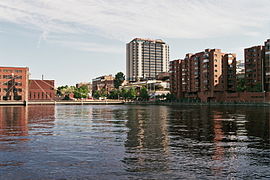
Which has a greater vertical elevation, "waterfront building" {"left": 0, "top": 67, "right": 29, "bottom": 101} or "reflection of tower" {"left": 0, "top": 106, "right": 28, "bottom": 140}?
"waterfront building" {"left": 0, "top": 67, "right": 29, "bottom": 101}

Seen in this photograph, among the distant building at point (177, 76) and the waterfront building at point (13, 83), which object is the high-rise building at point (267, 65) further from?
the waterfront building at point (13, 83)

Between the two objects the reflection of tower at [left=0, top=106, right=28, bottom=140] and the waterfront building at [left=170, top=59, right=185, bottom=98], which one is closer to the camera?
the reflection of tower at [left=0, top=106, right=28, bottom=140]

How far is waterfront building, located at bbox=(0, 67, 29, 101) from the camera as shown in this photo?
185125 millimetres

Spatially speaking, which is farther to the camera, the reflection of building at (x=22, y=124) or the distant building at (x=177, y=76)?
the distant building at (x=177, y=76)

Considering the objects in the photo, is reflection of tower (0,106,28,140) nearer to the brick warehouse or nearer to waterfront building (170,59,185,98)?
waterfront building (170,59,185,98)

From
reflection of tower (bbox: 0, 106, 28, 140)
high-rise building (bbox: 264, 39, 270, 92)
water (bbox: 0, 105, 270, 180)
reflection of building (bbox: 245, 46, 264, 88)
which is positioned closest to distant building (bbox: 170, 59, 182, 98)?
reflection of building (bbox: 245, 46, 264, 88)

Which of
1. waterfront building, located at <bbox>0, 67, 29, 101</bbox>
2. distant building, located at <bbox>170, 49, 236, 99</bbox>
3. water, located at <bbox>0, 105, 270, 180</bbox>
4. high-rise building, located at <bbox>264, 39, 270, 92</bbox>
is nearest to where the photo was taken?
water, located at <bbox>0, 105, 270, 180</bbox>

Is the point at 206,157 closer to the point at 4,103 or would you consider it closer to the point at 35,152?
the point at 35,152

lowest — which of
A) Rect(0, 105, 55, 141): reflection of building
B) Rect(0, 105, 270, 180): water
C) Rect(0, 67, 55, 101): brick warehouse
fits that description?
Rect(0, 105, 55, 141): reflection of building

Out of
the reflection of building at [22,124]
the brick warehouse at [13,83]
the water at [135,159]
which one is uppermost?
the brick warehouse at [13,83]

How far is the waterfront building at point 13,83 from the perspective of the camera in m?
185

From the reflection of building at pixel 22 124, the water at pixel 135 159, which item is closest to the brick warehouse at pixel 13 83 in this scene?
the reflection of building at pixel 22 124

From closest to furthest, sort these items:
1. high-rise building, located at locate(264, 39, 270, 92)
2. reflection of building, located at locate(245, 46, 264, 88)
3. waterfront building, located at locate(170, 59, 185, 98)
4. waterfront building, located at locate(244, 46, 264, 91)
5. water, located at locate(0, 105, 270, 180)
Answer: water, located at locate(0, 105, 270, 180) → high-rise building, located at locate(264, 39, 270, 92) → waterfront building, located at locate(244, 46, 264, 91) → reflection of building, located at locate(245, 46, 264, 88) → waterfront building, located at locate(170, 59, 185, 98)

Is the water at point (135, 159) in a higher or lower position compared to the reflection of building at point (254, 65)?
lower
